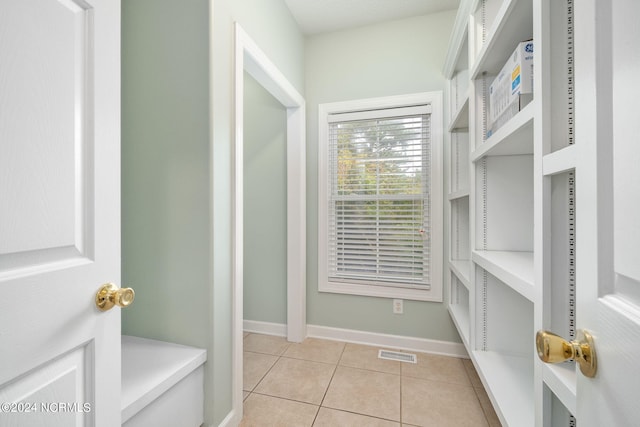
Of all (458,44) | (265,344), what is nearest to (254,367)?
(265,344)

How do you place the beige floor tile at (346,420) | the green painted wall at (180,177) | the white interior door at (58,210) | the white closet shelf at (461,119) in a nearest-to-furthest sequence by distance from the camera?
the white interior door at (58,210) < the green painted wall at (180,177) < the beige floor tile at (346,420) < the white closet shelf at (461,119)

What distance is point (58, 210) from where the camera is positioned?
63cm

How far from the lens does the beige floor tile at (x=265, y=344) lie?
2311 mm

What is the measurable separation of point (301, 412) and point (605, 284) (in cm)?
167

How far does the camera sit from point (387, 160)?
240cm

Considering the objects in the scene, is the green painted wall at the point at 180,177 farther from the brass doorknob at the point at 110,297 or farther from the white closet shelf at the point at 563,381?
the white closet shelf at the point at 563,381

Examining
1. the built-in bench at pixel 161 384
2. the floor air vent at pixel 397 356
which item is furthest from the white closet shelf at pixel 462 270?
the built-in bench at pixel 161 384

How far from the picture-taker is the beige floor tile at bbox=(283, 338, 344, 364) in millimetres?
2184

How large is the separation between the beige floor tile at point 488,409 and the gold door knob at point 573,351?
4.92 feet

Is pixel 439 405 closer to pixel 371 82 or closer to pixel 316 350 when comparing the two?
pixel 316 350

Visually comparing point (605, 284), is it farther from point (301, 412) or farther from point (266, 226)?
point (266, 226)

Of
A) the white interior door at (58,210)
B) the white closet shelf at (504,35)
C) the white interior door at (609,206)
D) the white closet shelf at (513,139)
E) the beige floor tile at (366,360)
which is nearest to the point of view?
the white interior door at (609,206)

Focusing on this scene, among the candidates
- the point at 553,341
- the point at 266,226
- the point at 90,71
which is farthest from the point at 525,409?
the point at 266,226

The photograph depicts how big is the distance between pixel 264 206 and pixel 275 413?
5.31ft
